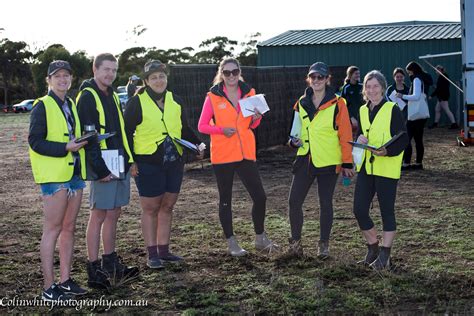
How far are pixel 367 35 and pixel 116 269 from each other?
21.7 m

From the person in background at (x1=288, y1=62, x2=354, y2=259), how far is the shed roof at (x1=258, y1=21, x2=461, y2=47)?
1853 cm

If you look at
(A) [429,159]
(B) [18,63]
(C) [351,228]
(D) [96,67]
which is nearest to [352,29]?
(A) [429,159]

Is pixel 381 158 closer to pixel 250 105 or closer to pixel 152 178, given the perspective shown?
pixel 250 105

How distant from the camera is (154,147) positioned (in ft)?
23.9

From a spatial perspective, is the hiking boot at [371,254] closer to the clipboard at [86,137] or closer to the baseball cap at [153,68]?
the baseball cap at [153,68]

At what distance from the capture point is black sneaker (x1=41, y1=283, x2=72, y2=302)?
20.5 ft

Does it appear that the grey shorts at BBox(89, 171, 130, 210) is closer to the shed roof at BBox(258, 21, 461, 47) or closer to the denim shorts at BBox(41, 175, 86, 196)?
the denim shorts at BBox(41, 175, 86, 196)

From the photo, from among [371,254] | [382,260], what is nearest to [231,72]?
[371,254]

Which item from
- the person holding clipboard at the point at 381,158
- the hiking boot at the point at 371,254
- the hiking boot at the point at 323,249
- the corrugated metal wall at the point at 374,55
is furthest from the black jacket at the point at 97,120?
the corrugated metal wall at the point at 374,55

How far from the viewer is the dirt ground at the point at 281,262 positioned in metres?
6.18

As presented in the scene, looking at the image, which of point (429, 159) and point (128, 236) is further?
point (429, 159)

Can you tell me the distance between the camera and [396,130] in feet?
23.2

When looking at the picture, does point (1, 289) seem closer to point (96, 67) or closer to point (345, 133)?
point (96, 67)

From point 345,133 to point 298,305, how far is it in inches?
79.6
